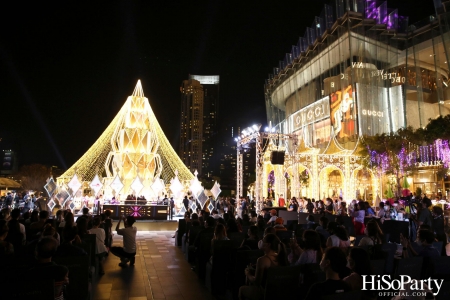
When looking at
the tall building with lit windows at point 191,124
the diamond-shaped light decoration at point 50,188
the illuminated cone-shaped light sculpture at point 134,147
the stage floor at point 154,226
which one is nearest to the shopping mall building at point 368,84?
the illuminated cone-shaped light sculpture at point 134,147

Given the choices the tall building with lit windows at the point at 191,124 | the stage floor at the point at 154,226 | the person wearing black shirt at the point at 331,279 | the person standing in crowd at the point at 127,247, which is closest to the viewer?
the person wearing black shirt at the point at 331,279

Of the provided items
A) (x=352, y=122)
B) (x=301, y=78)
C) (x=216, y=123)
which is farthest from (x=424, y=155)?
(x=216, y=123)

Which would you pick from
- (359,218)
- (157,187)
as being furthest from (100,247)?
(157,187)

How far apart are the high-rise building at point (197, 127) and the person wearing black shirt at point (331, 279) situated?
4335 inches

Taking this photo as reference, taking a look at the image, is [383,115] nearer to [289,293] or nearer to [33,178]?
[289,293]

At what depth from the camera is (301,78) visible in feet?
134

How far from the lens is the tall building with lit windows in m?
119

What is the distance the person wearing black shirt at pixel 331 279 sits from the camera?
111 inches

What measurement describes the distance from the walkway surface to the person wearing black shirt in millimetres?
3256

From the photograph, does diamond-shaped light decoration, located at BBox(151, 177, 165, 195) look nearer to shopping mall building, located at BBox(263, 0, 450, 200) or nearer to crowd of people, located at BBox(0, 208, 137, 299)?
shopping mall building, located at BBox(263, 0, 450, 200)

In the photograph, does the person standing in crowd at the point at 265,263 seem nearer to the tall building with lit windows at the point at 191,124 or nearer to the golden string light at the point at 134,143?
the golden string light at the point at 134,143

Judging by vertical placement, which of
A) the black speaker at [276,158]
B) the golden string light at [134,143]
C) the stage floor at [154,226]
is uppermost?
the golden string light at [134,143]

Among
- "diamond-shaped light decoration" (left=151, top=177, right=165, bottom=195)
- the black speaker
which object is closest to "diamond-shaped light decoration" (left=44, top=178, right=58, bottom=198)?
"diamond-shaped light decoration" (left=151, top=177, right=165, bottom=195)

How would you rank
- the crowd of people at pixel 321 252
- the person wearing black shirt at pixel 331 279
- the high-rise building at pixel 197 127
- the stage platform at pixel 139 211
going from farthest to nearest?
the high-rise building at pixel 197 127 < the stage platform at pixel 139 211 < the crowd of people at pixel 321 252 < the person wearing black shirt at pixel 331 279
